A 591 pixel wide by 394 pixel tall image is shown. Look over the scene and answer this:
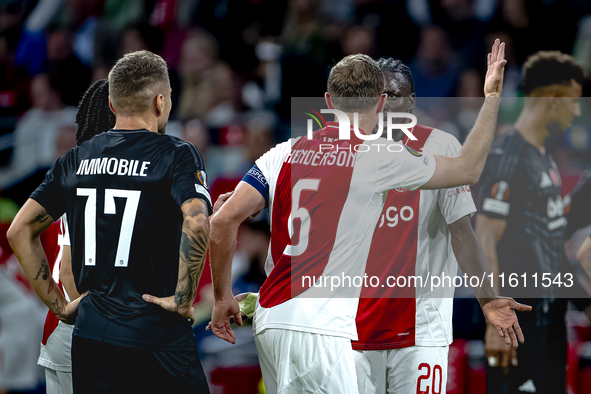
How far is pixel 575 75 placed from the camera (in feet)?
16.3

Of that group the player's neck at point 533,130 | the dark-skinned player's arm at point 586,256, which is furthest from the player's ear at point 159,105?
the dark-skinned player's arm at point 586,256

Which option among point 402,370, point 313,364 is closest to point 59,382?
point 313,364

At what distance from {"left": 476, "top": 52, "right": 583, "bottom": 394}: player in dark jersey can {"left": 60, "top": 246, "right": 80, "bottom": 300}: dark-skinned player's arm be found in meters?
2.66

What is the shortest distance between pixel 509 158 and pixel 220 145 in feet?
11.7

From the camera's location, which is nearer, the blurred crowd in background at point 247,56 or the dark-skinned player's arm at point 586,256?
the dark-skinned player's arm at point 586,256

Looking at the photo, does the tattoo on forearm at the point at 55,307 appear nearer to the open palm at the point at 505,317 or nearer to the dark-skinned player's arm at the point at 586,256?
the open palm at the point at 505,317

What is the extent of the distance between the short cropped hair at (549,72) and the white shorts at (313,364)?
305 centimetres

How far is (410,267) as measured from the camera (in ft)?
11.5

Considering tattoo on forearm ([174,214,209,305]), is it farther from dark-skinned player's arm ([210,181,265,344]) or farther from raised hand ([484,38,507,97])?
raised hand ([484,38,507,97])

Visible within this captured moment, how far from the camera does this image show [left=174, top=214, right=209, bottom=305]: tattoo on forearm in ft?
9.32

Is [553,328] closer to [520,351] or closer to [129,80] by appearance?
[520,351]

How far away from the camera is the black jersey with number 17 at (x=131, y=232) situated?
2.85 meters

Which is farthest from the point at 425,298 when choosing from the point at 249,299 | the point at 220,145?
the point at 220,145

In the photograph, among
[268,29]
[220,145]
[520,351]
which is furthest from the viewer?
[268,29]
